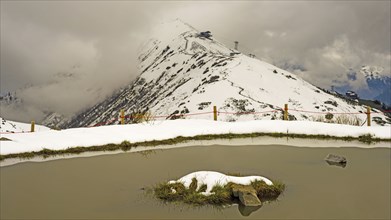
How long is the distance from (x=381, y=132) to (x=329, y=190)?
686 inches

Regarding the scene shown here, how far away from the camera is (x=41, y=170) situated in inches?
737

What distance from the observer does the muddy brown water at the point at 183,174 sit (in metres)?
12.7

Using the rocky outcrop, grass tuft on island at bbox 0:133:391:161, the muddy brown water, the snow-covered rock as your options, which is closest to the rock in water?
the muddy brown water

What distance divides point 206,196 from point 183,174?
3131 millimetres

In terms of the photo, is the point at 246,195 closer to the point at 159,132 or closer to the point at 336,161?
the point at 336,161

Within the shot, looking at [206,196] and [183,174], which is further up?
[183,174]

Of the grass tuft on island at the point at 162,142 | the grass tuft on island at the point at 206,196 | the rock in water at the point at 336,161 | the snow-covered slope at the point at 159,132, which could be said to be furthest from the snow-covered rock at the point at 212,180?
the snow-covered slope at the point at 159,132

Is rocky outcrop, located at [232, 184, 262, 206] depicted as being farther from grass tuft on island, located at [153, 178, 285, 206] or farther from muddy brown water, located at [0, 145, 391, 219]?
muddy brown water, located at [0, 145, 391, 219]

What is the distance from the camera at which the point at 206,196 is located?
14.0 m

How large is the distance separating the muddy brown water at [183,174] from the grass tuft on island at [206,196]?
0.45 m

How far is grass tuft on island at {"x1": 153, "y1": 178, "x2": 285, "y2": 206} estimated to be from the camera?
13906 millimetres

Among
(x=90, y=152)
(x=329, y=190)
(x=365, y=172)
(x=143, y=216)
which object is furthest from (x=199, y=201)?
(x=90, y=152)

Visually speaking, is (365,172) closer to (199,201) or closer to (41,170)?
(199,201)

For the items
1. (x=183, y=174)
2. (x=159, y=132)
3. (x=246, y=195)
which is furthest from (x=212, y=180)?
(x=159, y=132)
